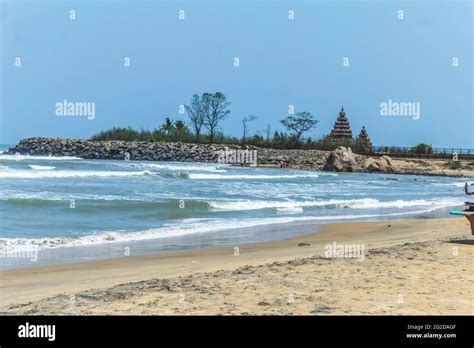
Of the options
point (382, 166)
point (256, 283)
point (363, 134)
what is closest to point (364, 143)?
point (363, 134)

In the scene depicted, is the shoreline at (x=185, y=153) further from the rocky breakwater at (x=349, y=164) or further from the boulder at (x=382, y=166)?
the rocky breakwater at (x=349, y=164)

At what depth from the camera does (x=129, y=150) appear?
2771 inches

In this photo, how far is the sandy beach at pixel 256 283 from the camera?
19.5 feet

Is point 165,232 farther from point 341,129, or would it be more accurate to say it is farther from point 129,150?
point 341,129

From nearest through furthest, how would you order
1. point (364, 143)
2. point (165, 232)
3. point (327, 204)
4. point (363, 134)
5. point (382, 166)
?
point (165, 232), point (327, 204), point (382, 166), point (364, 143), point (363, 134)

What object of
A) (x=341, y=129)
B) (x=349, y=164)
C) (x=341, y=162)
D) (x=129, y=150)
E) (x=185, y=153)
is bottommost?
(x=349, y=164)

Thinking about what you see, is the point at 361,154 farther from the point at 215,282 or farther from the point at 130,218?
the point at 215,282

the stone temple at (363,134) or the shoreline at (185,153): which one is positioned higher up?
the stone temple at (363,134)

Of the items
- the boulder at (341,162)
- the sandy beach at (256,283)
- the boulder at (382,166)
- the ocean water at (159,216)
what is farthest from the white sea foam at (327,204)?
the boulder at (382,166)

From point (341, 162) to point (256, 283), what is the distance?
50.9 metres

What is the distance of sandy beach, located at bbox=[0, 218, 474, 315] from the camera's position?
19.5ft

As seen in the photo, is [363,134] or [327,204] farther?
[363,134]

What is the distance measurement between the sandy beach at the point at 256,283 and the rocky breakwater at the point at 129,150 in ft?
193
